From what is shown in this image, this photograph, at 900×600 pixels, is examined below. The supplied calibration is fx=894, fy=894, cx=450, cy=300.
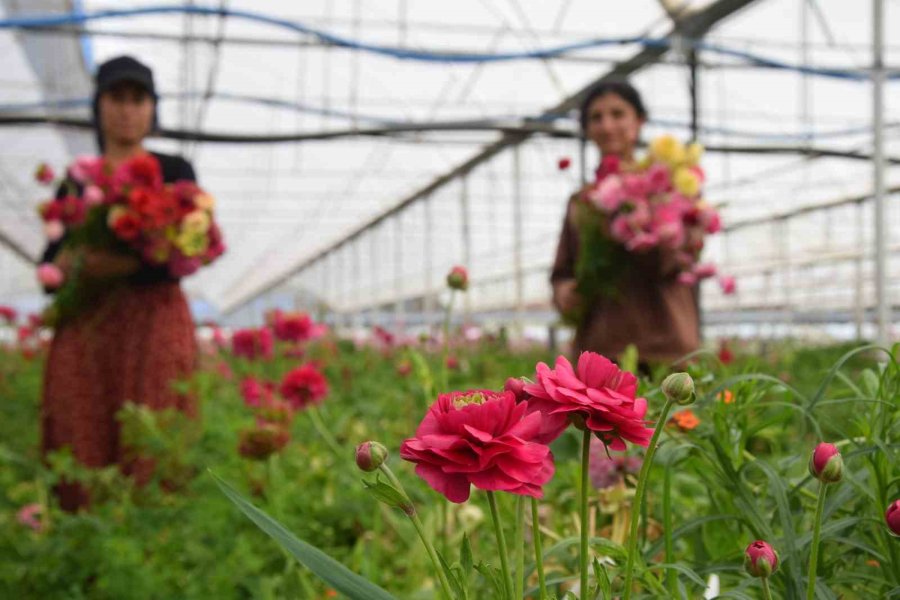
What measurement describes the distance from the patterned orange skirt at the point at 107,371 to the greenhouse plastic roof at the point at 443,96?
1.34 m

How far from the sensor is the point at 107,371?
6.15ft

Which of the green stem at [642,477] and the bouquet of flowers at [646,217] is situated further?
the bouquet of flowers at [646,217]

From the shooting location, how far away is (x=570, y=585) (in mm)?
761

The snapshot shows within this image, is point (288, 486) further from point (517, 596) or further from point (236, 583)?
point (517, 596)

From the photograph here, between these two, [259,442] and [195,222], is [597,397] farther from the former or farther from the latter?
[195,222]

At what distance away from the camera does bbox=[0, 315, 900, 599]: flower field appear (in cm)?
39

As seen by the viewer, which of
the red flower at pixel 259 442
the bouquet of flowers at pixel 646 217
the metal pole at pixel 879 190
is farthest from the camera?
the metal pole at pixel 879 190

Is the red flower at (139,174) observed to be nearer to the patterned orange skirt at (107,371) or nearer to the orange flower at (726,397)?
the patterned orange skirt at (107,371)

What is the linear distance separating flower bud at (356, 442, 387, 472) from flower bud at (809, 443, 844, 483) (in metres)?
0.19

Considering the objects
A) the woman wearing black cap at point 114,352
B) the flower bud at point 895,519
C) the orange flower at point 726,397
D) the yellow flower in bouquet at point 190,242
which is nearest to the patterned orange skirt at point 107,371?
the woman wearing black cap at point 114,352

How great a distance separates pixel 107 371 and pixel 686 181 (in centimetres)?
124

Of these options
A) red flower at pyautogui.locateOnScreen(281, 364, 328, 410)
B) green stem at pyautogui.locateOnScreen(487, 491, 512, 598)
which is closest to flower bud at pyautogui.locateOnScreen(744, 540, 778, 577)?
green stem at pyautogui.locateOnScreen(487, 491, 512, 598)

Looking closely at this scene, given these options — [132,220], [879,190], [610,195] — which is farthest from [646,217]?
[879,190]

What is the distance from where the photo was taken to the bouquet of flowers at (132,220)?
1.73 metres
